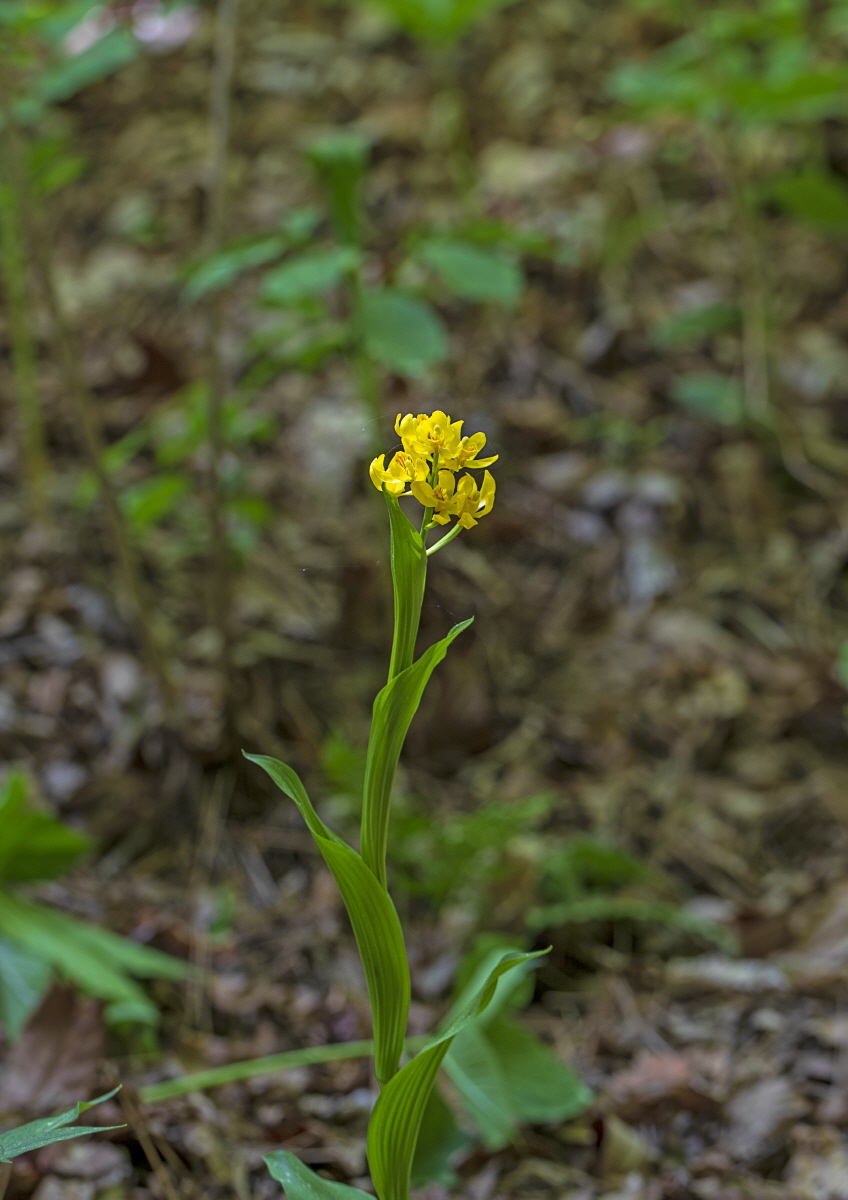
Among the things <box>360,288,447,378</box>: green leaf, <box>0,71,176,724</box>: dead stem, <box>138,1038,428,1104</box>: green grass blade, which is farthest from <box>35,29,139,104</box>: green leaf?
<box>138,1038,428,1104</box>: green grass blade

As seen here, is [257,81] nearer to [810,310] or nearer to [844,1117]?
[810,310]

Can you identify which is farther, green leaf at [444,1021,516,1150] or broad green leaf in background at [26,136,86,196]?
broad green leaf in background at [26,136,86,196]

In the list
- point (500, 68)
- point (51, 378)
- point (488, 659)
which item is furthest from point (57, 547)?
point (500, 68)

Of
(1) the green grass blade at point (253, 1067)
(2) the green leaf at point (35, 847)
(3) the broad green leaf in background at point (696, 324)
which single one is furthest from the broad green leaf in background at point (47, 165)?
(3) the broad green leaf in background at point (696, 324)

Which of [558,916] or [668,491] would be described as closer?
[558,916]

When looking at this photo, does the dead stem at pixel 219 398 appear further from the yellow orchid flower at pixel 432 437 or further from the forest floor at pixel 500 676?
the yellow orchid flower at pixel 432 437

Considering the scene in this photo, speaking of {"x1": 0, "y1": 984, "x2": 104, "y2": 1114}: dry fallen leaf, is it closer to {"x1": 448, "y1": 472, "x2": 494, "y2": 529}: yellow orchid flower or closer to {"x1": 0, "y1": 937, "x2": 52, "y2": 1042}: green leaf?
{"x1": 0, "y1": 937, "x2": 52, "y2": 1042}: green leaf
